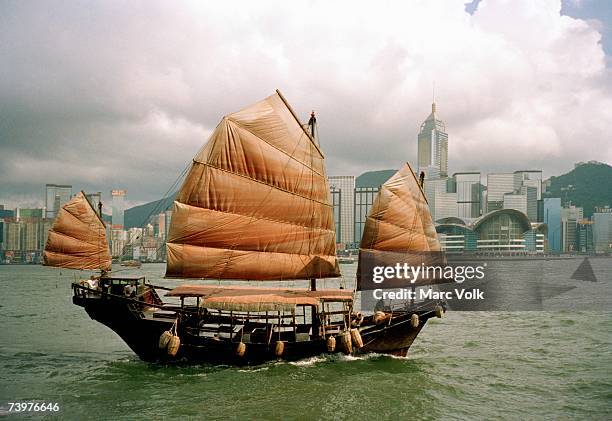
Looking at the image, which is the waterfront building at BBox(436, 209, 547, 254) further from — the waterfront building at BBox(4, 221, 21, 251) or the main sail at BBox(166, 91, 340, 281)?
the main sail at BBox(166, 91, 340, 281)

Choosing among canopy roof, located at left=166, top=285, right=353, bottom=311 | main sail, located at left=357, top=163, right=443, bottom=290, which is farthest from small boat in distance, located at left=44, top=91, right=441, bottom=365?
main sail, located at left=357, top=163, right=443, bottom=290

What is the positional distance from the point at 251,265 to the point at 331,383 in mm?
5843

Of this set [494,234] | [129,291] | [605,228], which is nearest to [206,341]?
[129,291]

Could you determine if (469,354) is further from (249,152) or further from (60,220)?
(60,220)

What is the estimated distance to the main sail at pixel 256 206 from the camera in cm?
1953

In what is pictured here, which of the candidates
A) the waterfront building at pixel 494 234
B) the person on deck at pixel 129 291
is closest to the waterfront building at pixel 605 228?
the waterfront building at pixel 494 234

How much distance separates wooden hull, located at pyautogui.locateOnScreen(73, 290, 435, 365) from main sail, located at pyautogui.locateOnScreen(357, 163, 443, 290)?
3.28 metres

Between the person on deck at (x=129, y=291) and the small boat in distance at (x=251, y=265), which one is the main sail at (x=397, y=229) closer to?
the small boat in distance at (x=251, y=265)

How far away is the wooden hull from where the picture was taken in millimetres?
17891

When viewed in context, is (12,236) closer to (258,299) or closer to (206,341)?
(206,341)

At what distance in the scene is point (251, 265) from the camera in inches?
803

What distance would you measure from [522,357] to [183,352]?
45.0ft

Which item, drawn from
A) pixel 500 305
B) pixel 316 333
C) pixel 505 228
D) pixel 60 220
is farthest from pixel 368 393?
pixel 505 228

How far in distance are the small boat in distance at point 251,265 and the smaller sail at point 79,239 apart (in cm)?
1199
